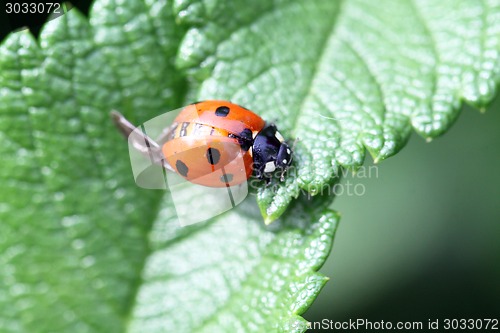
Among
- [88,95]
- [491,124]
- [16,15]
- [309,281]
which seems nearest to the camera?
[309,281]

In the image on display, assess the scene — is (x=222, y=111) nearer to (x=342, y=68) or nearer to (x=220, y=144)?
(x=220, y=144)

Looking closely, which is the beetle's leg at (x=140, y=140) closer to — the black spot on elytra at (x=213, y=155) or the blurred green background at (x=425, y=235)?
the black spot on elytra at (x=213, y=155)

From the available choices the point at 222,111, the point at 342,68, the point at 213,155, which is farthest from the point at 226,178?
the point at 342,68

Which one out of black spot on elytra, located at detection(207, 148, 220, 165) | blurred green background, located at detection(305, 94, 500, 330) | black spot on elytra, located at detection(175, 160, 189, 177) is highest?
black spot on elytra, located at detection(207, 148, 220, 165)

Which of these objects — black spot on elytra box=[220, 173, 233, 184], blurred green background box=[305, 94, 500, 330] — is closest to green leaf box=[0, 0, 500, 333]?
black spot on elytra box=[220, 173, 233, 184]

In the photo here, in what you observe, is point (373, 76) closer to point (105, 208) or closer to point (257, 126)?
point (257, 126)

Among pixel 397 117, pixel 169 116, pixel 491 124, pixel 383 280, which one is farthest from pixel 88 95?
pixel 491 124

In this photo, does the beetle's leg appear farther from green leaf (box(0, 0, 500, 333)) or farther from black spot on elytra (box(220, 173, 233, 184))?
black spot on elytra (box(220, 173, 233, 184))

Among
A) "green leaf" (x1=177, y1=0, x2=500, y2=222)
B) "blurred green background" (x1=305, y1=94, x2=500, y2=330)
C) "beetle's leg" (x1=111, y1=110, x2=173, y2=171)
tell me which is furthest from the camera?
"blurred green background" (x1=305, y1=94, x2=500, y2=330)
